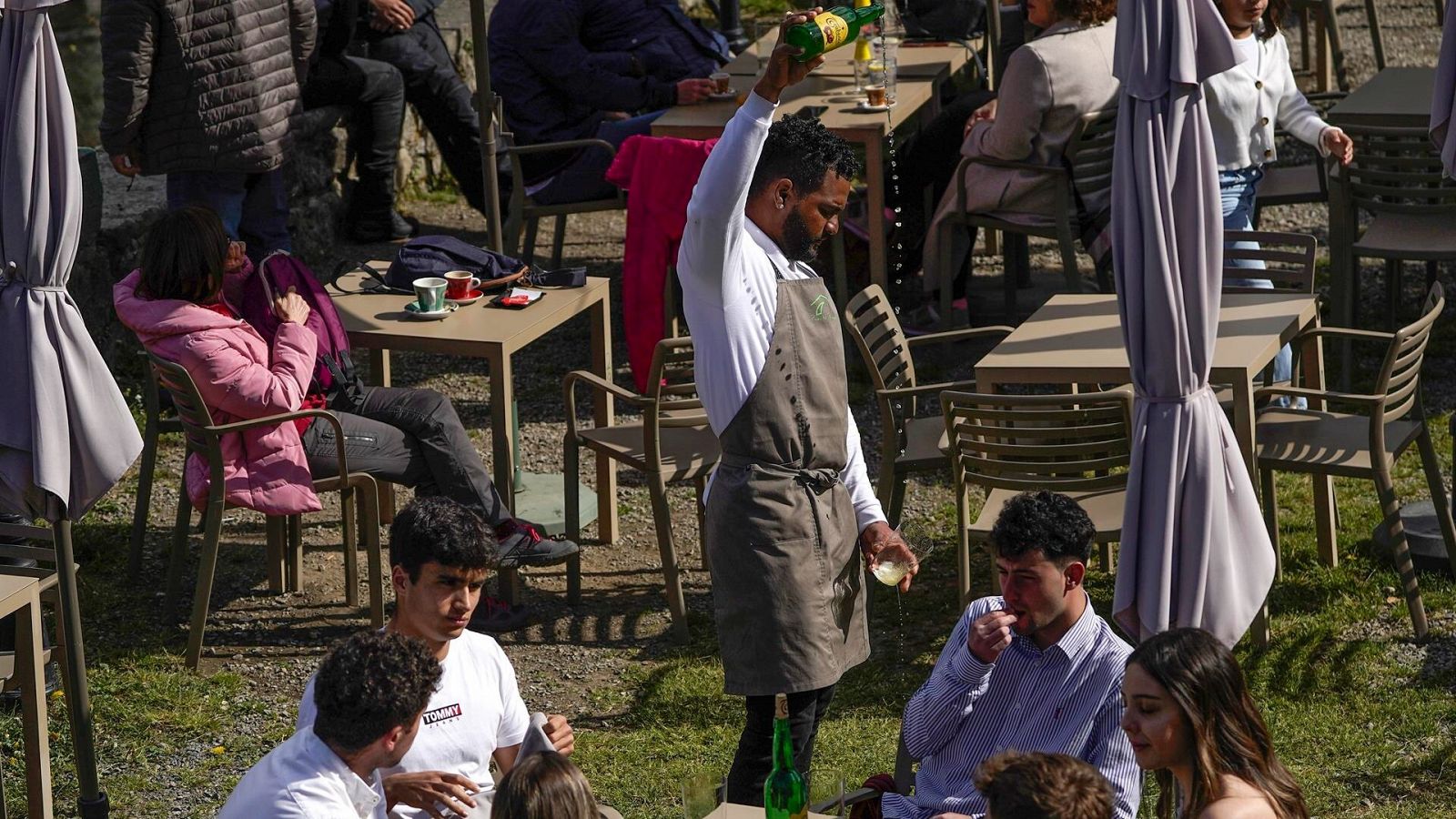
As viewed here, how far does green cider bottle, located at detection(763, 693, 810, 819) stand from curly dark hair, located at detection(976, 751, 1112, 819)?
516 millimetres

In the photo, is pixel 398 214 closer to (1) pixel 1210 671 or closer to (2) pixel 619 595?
(2) pixel 619 595

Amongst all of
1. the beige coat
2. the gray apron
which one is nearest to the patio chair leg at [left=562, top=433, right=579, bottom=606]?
the gray apron

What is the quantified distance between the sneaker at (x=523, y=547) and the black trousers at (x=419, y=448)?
0.14ft

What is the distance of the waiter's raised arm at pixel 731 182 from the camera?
3750 mm

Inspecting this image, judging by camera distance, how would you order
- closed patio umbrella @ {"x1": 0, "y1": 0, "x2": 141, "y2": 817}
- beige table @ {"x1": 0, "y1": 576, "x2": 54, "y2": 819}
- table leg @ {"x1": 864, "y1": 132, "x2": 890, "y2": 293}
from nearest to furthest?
beige table @ {"x1": 0, "y1": 576, "x2": 54, "y2": 819}, closed patio umbrella @ {"x1": 0, "y1": 0, "x2": 141, "y2": 817}, table leg @ {"x1": 864, "y1": 132, "x2": 890, "y2": 293}

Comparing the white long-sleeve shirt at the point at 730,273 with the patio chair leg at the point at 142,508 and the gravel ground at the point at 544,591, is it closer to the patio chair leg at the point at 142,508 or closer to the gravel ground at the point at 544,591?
the gravel ground at the point at 544,591

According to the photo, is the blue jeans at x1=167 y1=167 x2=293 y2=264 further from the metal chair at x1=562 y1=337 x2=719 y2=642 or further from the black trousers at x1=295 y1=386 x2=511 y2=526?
the metal chair at x1=562 y1=337 x2=719 y2=642

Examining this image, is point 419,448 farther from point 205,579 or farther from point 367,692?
point 367,692

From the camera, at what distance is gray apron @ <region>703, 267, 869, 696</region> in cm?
407

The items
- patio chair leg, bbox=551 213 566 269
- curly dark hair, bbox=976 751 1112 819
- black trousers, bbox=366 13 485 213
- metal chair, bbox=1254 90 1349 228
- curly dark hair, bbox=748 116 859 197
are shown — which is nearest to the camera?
curly dark hair, bbox=976 751 1112 819

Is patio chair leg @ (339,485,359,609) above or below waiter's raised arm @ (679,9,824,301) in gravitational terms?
below

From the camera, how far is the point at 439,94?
31.0ft

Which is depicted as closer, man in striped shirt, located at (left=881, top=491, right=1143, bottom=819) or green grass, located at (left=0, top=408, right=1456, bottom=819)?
man in striped shirt, located at (left=881, top=491, right=1143, bottom=819)

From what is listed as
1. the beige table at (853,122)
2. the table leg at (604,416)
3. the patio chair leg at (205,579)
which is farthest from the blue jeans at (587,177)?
the patio chair leg at (205,579)
